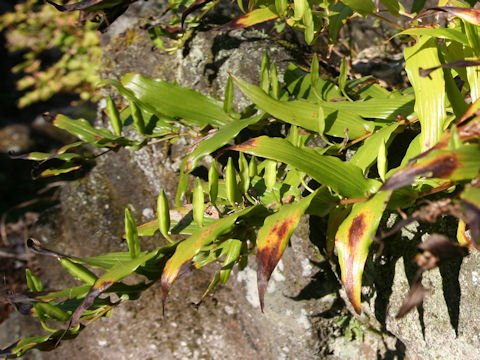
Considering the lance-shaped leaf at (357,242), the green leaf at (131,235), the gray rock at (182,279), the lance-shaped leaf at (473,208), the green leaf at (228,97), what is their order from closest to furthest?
1. the lance-shaped leaf at (473,208)
2. the lance-shaped leaf at (357,242)
3. the green leaf at (131,235)
4. the green leaf at (228,97)
5. the gray rock at (182,279)

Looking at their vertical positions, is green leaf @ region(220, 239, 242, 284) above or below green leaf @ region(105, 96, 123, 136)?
below

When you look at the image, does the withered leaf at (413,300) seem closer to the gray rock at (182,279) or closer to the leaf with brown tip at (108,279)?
the leaf with brown tip at (108,279)

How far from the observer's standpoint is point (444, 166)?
583mm

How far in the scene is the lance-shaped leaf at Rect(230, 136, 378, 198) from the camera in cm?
81

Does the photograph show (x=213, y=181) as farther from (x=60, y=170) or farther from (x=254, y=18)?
(x=60, y=170)

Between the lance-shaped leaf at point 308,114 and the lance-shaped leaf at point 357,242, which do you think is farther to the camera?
the lance-shaped leaf at point 308,114

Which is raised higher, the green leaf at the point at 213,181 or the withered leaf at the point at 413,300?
the withered leaf at the point at 413,300

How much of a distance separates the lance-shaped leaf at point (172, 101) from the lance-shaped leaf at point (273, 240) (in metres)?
0.46

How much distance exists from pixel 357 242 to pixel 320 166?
0.54ft

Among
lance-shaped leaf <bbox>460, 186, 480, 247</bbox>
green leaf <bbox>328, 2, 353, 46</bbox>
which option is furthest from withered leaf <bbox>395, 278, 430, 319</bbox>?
green leaf <bbox>328, 2, 353, 46</bbox>

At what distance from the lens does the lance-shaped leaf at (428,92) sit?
80cm

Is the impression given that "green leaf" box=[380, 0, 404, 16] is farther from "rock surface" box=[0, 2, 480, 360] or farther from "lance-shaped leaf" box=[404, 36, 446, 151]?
"rock surface" box=[0, 2, 480, 360]

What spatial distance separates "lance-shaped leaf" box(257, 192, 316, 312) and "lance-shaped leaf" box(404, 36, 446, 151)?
0.25 m

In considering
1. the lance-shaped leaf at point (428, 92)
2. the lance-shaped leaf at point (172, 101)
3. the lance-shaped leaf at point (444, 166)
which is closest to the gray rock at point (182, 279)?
the lance-shaped leaf at point (172, 101)
